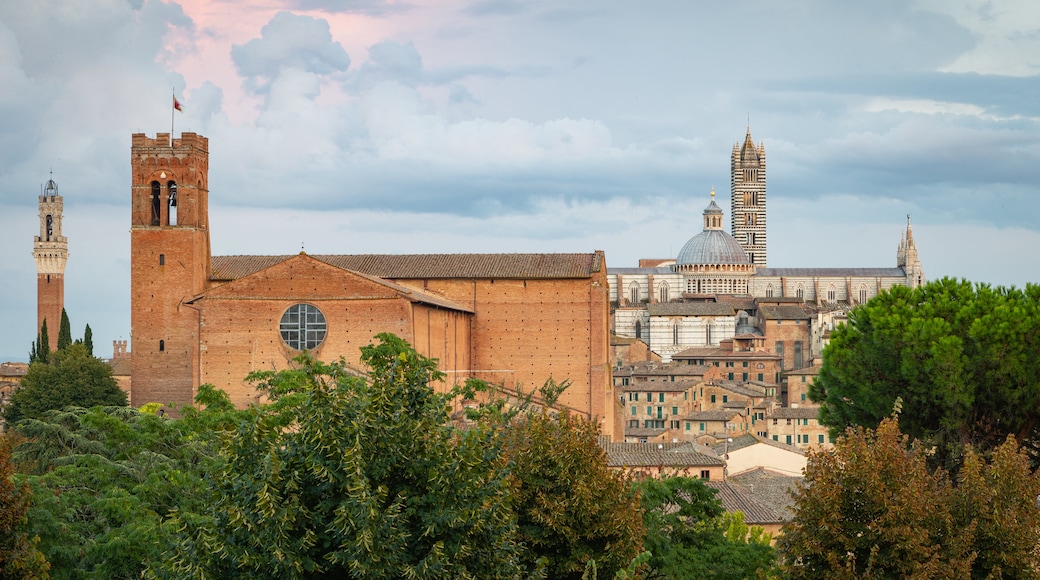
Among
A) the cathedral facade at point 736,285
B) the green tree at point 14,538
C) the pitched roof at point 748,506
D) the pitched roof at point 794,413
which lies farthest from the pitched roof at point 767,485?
the cathedral facade at point 736,285

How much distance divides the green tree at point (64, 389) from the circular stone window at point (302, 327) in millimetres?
15013

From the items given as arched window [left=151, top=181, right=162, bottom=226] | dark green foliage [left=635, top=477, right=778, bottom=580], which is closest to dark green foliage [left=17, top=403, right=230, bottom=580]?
dark green foliage [left=635, top=477, right=778, bottom=580]

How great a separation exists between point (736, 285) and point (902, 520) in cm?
10833

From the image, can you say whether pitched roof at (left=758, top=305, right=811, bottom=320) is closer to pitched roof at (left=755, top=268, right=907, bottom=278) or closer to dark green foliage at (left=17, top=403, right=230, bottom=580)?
pitched roof at (left=755, top=268, right=907, bottom=278)

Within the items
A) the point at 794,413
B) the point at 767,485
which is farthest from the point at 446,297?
the point at 794,413

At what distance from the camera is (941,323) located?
27.2 meters

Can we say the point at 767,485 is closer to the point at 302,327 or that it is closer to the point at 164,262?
A: the point at 302,327

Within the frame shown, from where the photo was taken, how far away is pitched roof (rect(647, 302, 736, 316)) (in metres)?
103

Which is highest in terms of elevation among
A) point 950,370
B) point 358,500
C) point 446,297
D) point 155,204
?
point 155,204

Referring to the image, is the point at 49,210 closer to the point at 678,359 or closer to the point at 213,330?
the point at 678,359

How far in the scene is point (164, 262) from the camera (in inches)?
1721

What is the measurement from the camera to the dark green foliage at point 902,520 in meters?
12.7

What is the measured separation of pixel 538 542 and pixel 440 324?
26.9 meters

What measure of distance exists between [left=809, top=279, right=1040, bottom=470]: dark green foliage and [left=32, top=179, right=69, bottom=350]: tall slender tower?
242 feet
